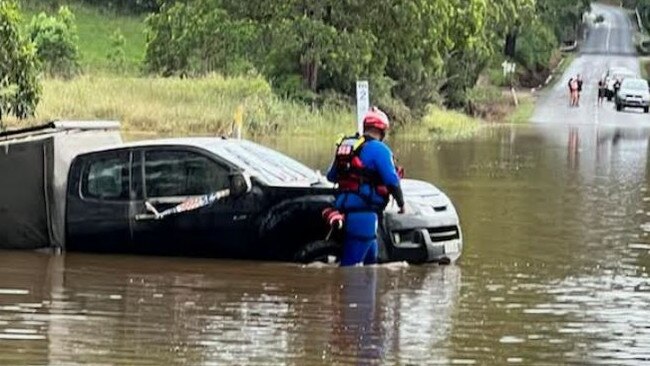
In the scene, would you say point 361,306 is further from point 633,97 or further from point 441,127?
point 633,97

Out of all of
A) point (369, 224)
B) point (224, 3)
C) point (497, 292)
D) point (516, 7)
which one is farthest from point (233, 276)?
point (516, 7)

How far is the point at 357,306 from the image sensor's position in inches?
434

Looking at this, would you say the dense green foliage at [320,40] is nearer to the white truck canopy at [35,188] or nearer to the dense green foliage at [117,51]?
the dense green foliage at [117,51]

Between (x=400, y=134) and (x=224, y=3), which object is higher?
(x=224, y=3)

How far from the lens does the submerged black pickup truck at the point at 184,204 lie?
509 inches

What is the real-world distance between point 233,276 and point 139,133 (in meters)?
21.3

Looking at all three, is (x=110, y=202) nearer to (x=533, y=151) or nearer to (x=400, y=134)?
(x=533, y=151)

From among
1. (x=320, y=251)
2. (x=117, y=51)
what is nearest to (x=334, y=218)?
(x=320, y=251)

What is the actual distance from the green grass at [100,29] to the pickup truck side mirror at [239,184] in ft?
182

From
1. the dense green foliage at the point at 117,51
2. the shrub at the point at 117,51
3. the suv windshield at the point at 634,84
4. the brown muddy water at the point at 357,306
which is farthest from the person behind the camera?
the shrub at the point at 117,51

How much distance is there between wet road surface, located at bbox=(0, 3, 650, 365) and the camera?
9.08 metres

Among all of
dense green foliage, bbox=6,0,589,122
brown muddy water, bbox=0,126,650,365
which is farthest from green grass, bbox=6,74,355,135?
brown muddy water, bbox=0,126,650,365

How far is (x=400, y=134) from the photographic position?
42.1 metres

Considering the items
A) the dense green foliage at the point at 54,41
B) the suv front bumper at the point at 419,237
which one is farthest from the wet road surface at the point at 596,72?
the suv front bumper at the point at 419,237
